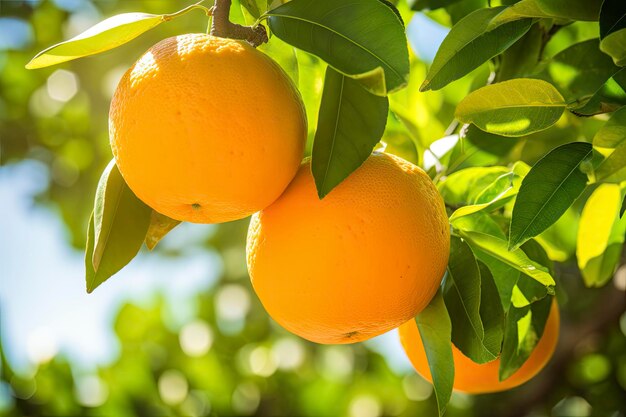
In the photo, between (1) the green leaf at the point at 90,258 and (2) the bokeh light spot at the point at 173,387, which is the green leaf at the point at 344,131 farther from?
(2) the bokeh light spot at the point at 173,387

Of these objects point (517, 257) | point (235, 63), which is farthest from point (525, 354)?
point (235, 63)

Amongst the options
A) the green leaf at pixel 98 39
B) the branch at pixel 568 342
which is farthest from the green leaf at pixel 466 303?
the branch at pixel 568 342

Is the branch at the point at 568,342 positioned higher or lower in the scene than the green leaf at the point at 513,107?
lower

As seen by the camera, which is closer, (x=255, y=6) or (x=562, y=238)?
(x=255, y=6)

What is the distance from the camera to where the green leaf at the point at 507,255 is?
1167mm

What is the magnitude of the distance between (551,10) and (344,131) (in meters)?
0.36

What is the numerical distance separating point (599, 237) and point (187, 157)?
3.17 feet

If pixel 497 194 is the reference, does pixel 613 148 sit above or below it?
above

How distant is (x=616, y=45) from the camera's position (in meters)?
1.05

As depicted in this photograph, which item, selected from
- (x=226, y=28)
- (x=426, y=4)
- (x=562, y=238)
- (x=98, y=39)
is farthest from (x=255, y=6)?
(x=562, y=238)

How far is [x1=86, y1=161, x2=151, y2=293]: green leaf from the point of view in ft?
3.94

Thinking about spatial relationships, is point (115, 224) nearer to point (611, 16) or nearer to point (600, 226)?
point (611, 16)

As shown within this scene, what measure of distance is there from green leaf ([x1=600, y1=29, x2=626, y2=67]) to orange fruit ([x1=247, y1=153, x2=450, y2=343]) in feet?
1.01

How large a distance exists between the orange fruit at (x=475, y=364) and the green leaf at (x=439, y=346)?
0.58 ft
